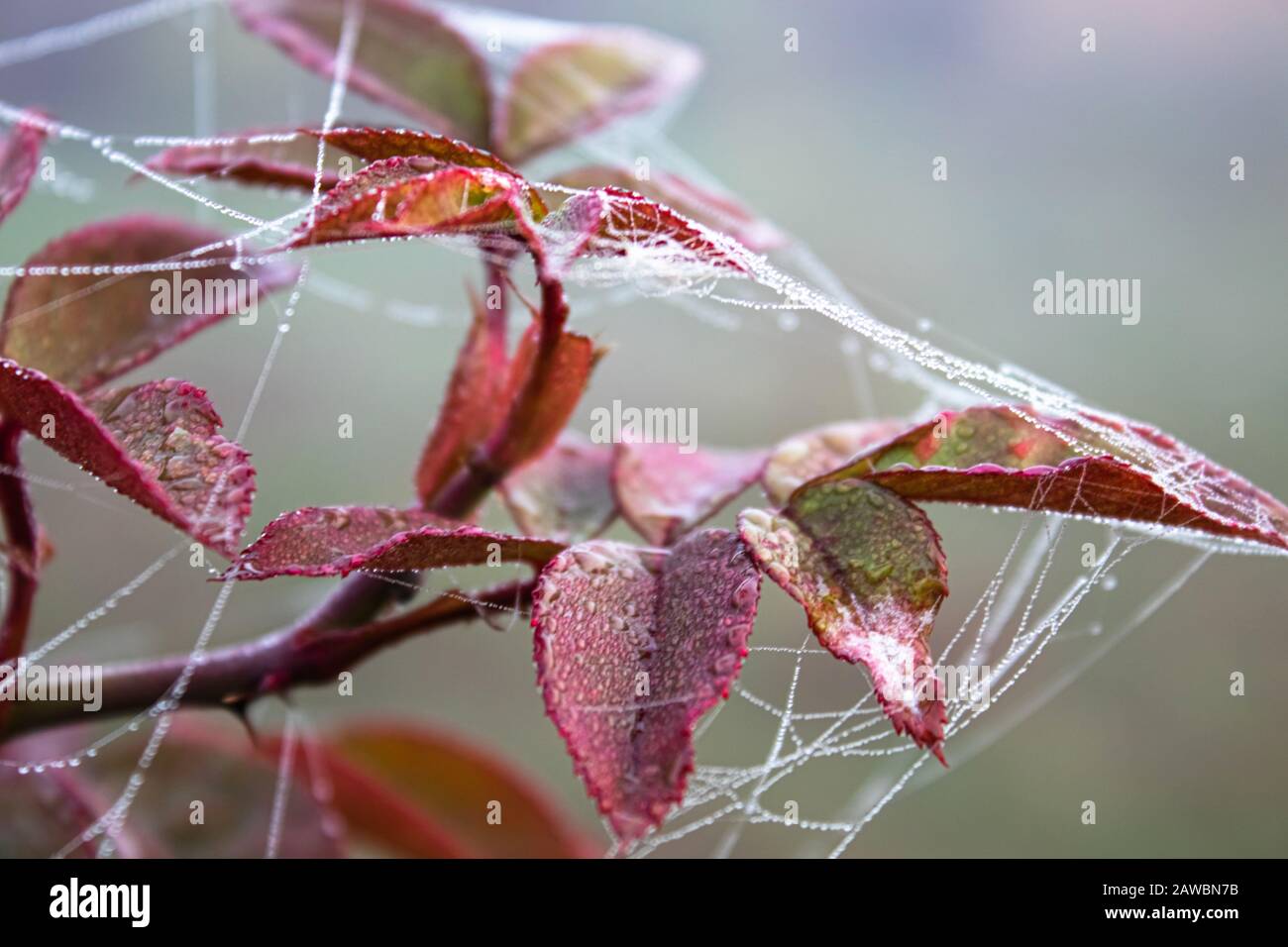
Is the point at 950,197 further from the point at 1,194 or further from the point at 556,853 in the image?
Answer: the point at 1,194

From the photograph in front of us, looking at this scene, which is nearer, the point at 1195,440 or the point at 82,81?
the point at 1195,440

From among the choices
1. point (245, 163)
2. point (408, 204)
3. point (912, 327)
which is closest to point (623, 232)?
point (408, 204)

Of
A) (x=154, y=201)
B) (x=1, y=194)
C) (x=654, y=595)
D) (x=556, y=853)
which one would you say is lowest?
(x=556, y=853)

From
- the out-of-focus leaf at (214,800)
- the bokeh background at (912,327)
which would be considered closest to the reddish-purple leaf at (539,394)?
the out-of-focus leaf at (214,800)

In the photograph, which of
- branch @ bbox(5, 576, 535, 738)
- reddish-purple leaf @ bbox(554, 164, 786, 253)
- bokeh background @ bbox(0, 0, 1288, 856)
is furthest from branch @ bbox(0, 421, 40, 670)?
bokeh background @ bbox(0, 0, 1288, 856)

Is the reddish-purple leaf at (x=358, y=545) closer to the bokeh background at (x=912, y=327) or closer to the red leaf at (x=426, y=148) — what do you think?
the red leaf at (x=426, y=148)

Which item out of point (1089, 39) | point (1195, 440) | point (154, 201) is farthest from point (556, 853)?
point (1089, 39)

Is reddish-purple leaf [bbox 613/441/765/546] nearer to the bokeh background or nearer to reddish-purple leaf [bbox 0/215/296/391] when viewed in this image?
reddish-purple leaf [bbox 0/215/296/391]
